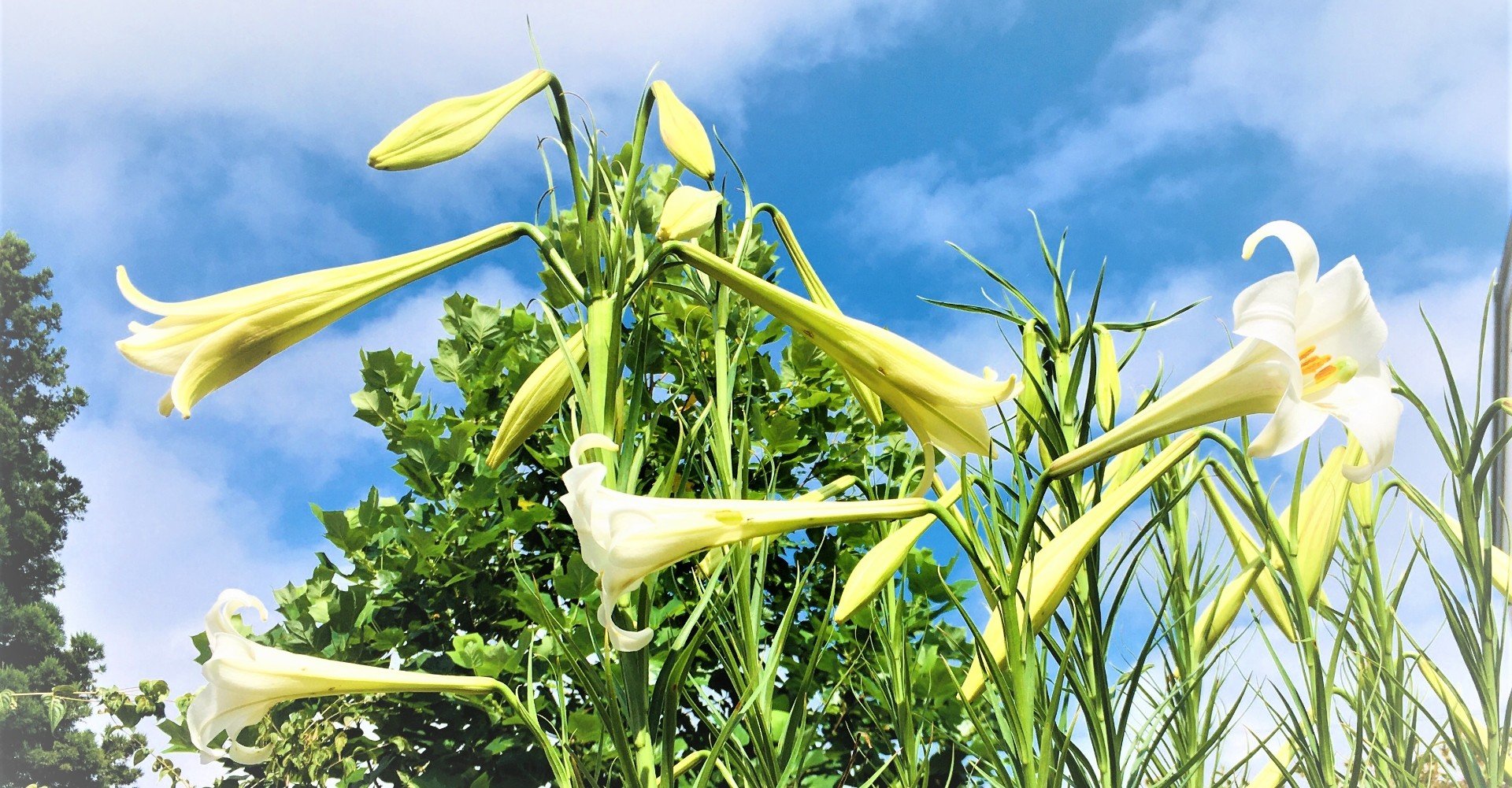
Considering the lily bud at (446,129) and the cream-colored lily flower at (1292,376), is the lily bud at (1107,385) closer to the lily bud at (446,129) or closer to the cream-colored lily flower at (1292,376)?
the cream-colored lily flower at (1292,376)

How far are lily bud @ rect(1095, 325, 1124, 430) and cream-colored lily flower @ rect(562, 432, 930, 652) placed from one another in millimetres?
417

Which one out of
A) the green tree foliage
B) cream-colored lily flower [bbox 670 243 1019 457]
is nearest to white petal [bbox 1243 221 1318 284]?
cream-colored lily flower [bbox 670 243 1019 457]

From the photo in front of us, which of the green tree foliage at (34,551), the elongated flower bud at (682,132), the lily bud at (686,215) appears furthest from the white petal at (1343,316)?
the green tree foliage at (34,551)

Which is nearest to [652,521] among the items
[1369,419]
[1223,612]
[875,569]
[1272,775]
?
[875,569]

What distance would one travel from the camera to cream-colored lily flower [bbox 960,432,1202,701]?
0.85 meters

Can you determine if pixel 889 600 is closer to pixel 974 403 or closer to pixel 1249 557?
pixel 1249 557

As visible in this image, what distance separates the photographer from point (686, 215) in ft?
3.72

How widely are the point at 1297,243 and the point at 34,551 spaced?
10.4 m

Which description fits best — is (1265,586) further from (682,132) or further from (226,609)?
(226,609)

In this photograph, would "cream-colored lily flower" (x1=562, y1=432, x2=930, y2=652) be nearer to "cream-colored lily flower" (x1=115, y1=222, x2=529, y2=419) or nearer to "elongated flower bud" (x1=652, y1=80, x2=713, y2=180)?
"cream-colored lily flower" (x1=115, y1=222, x2=529, y2=419)

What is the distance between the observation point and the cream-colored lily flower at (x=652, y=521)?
79 cm

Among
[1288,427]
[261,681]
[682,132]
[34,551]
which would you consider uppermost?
[34,551]

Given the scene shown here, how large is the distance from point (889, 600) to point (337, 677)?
667 millimetres

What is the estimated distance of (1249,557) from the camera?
4.23 feet
